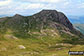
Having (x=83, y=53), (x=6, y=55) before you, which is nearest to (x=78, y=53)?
(x=83, y=53)

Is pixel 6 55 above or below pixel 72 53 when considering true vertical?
below

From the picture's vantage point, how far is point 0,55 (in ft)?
579

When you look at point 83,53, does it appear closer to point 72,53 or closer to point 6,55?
point 72,53

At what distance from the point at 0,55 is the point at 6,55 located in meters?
7.23

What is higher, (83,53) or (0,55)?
(83,53)

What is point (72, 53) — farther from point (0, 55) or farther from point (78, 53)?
point (0, 55)

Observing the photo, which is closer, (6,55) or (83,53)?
(83,53)

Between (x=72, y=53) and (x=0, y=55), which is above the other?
(x=72, y=53)

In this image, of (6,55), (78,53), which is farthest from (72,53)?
(6,55)

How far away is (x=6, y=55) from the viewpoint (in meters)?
180

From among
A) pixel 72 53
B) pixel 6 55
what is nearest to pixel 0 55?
pixel 6 55

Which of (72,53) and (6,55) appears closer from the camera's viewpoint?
(72,53)

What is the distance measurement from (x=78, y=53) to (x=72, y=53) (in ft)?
12.5

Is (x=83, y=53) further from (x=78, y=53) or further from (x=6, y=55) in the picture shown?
(x=6, y=55)
